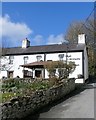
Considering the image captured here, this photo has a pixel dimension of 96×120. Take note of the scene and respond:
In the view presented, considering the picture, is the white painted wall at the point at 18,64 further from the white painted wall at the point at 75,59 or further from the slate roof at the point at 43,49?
the white painted wall at the point at 75,59

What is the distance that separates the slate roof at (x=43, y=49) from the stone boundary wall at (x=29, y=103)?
21717 mm

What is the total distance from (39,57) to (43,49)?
1.76m

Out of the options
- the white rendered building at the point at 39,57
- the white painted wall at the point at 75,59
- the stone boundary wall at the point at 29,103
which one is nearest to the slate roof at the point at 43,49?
the white rendered building at the point at 39,57

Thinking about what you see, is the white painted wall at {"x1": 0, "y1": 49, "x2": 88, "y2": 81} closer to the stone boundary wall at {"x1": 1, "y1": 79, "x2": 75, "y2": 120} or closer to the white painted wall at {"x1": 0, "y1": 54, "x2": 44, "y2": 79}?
the white painted wall at {"x1": 0, "y1": 54, "x2": 44, "y2": 79}

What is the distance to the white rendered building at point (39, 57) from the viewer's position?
43.5 m

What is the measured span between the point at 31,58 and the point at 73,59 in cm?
762

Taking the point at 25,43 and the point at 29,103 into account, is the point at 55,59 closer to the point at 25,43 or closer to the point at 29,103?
the point at 25,43

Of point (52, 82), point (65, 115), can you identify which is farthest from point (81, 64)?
point (65, 115)

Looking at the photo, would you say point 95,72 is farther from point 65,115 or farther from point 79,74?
point 65,115

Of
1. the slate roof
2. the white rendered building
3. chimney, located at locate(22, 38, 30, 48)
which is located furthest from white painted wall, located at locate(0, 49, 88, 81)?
chimney, located at locate(22, 38, 30, 48)

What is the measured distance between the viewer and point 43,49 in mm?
48062

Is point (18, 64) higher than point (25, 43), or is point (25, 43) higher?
point (25, 43)

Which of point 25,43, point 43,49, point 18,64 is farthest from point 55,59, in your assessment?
point 25,43

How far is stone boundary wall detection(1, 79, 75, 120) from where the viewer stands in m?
12.7
